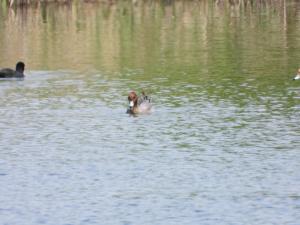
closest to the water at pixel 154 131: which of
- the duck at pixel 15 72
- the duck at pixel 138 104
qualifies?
the duck at pixel 138 104

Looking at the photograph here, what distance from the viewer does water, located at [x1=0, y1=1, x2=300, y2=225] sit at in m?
18.7

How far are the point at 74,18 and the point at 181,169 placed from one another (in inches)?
1748

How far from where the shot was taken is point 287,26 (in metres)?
55.6

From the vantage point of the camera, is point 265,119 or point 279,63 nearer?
point 265,119

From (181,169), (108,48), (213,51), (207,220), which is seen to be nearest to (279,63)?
(213,51)

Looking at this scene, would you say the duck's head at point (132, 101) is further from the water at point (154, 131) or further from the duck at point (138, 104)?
the water at point (154, 131)

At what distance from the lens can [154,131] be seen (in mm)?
25859

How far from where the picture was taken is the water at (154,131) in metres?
18.7

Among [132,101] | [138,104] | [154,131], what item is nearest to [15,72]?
[132,101]

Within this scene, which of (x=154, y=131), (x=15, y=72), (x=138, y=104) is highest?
(x=15, y=72)

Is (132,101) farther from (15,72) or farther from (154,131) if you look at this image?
(15,72)

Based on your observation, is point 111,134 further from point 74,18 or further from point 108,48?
point 74,18

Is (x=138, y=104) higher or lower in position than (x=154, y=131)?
higher

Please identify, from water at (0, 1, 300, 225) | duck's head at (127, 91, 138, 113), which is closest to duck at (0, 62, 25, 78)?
water at (0, 1, 300, 225)
